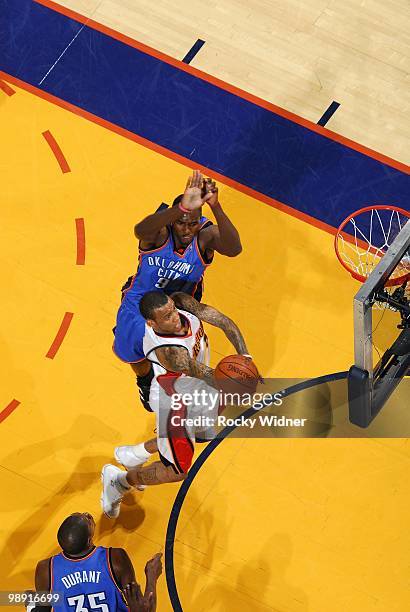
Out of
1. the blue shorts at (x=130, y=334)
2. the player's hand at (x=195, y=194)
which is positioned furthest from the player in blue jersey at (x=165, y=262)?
the player's hand at (x=195, y=194)

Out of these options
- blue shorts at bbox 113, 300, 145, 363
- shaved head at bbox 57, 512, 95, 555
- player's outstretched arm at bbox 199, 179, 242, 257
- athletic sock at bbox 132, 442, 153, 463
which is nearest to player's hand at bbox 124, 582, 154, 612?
shaved head at bbox 57, 512, 95, 555

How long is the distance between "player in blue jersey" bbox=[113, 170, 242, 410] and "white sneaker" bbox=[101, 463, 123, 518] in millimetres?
610

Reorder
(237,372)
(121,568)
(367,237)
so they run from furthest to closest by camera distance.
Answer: (367,237) < (237,372) < (121,568)

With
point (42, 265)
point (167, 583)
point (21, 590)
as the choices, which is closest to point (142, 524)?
point (167, 583)

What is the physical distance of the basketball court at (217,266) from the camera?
24.9ft

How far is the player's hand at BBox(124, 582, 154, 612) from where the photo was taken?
6199 millimetres

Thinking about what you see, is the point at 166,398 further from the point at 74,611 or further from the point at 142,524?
the point at 74,611

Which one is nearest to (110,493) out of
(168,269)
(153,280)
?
(153,280)

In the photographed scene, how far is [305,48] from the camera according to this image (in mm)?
9906

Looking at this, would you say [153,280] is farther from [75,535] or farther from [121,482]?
[75,535]

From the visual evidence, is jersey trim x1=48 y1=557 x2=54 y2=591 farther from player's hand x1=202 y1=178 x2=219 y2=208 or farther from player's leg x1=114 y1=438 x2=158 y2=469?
player's hand x1=202 y1=178 x2=219 y2=208

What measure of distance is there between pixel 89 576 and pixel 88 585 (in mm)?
61

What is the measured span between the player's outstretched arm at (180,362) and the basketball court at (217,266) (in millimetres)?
1227

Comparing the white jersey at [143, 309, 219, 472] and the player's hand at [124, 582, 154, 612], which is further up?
the white jersey at [143, 309, 219, 472]
